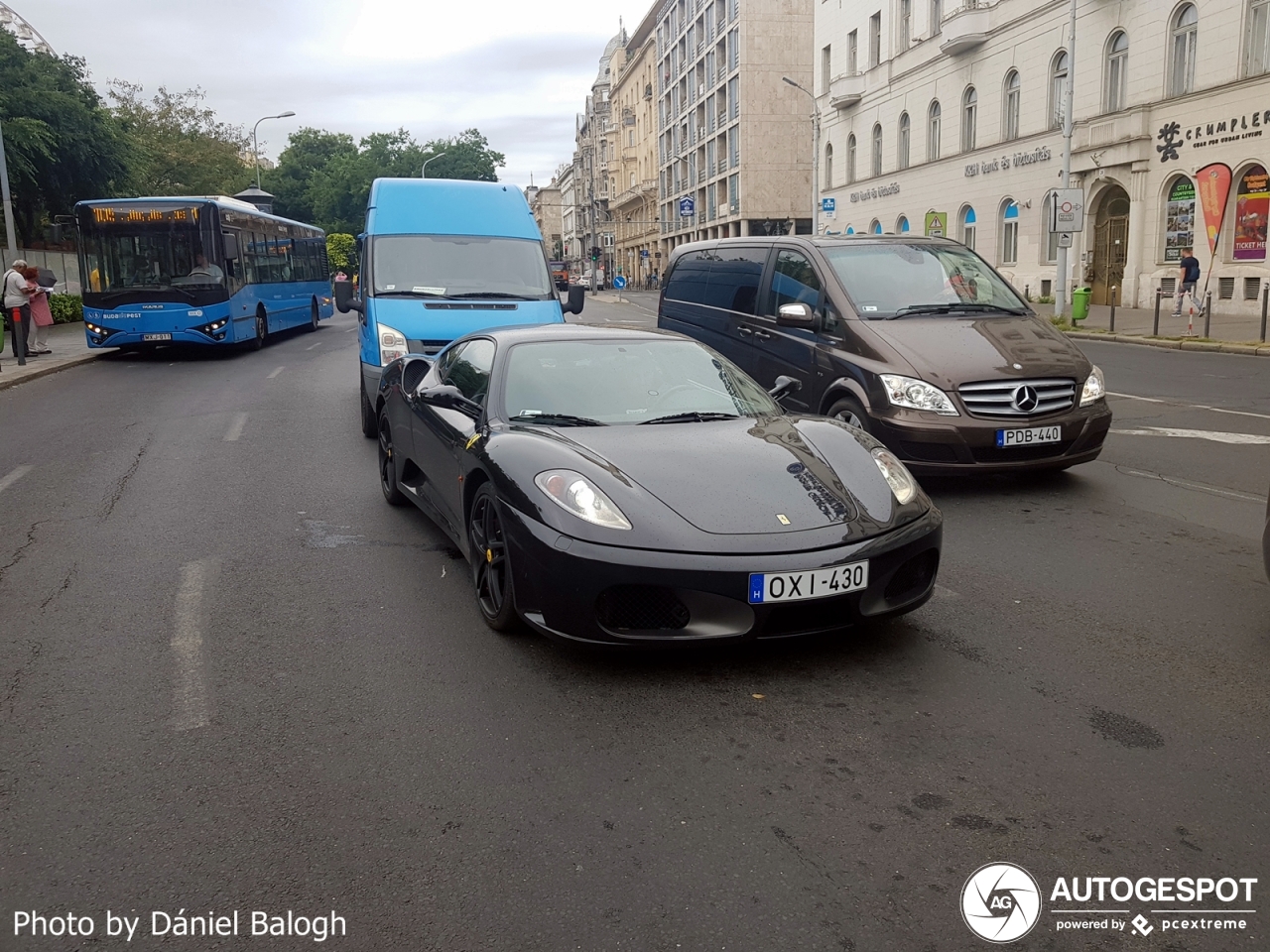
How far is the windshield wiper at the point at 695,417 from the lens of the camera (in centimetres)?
521

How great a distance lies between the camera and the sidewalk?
17281mm

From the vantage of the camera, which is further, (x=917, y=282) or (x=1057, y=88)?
(x=1057, y=88)

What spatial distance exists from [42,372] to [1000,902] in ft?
61.6

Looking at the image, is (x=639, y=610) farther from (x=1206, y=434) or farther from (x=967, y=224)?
(x=967, y=224)

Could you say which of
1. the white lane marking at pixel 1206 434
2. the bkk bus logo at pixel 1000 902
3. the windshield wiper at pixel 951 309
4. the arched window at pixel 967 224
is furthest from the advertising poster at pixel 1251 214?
the bkk bus logo at pixel 1000 902

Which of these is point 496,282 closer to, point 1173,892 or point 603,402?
point 603,402

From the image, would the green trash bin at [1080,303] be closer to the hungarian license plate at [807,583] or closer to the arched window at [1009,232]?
the arched window at [1009,232]

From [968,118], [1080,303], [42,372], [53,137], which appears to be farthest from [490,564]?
[968,118]

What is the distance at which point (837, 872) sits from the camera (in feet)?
9.37

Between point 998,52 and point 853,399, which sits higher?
point 998,52

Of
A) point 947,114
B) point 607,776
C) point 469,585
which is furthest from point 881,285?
point 947,114

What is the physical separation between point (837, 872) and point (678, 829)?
0.47 meters

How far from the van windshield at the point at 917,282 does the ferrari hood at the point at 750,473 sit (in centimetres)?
347

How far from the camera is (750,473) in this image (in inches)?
178
